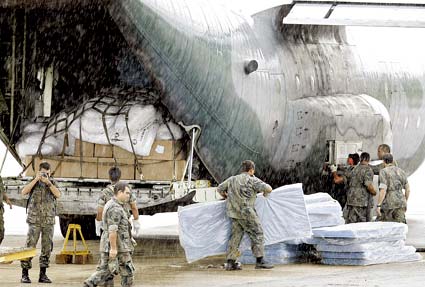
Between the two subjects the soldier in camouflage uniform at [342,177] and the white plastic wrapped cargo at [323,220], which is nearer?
the white plastic wrapped cargo at [323,220]

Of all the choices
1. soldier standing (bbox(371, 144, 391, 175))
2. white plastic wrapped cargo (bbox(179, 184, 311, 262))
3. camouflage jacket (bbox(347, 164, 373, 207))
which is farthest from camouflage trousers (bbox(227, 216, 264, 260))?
soldier standing (bbox(371, 144, 391, 175))

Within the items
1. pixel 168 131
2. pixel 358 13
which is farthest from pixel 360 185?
pixel 168 131

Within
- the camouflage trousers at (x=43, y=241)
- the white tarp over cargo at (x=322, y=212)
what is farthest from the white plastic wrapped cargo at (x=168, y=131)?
the camouflage trousers at (x=43, y=241)

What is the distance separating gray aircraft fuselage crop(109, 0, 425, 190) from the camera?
18.4 m

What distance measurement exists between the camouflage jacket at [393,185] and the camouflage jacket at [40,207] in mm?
6444

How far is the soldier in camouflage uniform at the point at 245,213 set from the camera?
1739 cm

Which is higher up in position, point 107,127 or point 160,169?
point 107,127

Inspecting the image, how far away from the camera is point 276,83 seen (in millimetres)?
21000

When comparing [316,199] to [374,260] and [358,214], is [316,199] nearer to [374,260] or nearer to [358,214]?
[374,260]

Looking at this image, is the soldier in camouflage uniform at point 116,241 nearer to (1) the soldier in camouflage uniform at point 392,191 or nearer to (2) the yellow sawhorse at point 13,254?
(2) the yellow sawhorse at point 13,254

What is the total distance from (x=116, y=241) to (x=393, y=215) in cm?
729

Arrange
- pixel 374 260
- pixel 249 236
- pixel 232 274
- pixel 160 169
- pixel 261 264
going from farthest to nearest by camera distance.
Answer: pixel 160 169 → pixel 374 260 → pixel 249 236 → pixel 261 264 → pixel 232 274

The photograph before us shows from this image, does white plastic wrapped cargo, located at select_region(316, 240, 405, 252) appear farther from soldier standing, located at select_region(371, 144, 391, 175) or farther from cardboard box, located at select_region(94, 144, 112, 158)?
cardboard box, located at select_region(94, 144, 112, 158)

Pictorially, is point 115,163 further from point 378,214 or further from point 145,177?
point 378,214
